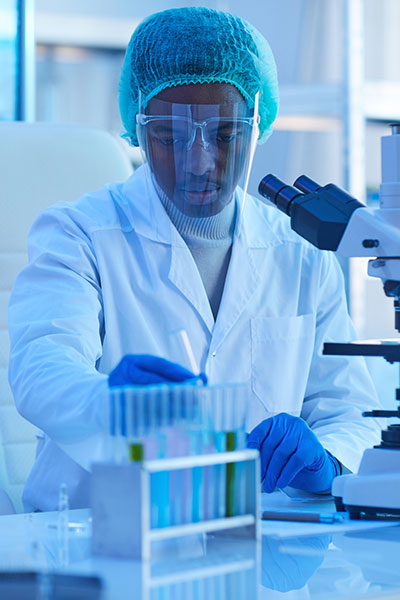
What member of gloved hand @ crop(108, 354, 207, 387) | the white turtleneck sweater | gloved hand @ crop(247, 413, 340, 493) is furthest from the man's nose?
gloved hand @ crop(108, 354, 207, 387)

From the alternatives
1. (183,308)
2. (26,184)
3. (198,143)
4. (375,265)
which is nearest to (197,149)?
(198,143)

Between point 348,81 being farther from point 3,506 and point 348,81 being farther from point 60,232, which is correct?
point 3,506

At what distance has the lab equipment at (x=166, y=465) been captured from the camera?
3.02 ft

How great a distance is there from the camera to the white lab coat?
5.27 ft

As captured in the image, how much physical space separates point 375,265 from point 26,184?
3.17 ft

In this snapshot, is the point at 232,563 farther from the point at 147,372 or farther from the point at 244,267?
the point at 244,267

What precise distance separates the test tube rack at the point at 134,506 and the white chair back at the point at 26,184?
3.22 ft

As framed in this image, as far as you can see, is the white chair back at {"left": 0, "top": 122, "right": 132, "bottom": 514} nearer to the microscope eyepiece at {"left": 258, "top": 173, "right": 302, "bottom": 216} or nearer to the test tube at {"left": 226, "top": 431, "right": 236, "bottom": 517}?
the microscope eyepiece at {"left": 258, "top": 173, "right": 302, "bottom": 216}

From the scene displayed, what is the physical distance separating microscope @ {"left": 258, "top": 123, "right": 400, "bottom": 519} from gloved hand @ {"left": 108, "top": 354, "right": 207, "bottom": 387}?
0.28 m

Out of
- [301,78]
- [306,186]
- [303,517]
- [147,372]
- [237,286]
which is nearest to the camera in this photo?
[147,372]

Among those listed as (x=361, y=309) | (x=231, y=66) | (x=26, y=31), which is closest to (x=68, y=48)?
(x=26, y=31)

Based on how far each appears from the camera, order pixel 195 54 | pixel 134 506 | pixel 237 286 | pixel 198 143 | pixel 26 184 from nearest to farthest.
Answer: pixel 134 506, pixel 198 143, pixel 195 54, pixel 237 286, pixel 26 184

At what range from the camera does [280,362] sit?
179 centimetres

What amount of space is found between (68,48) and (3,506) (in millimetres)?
2542
